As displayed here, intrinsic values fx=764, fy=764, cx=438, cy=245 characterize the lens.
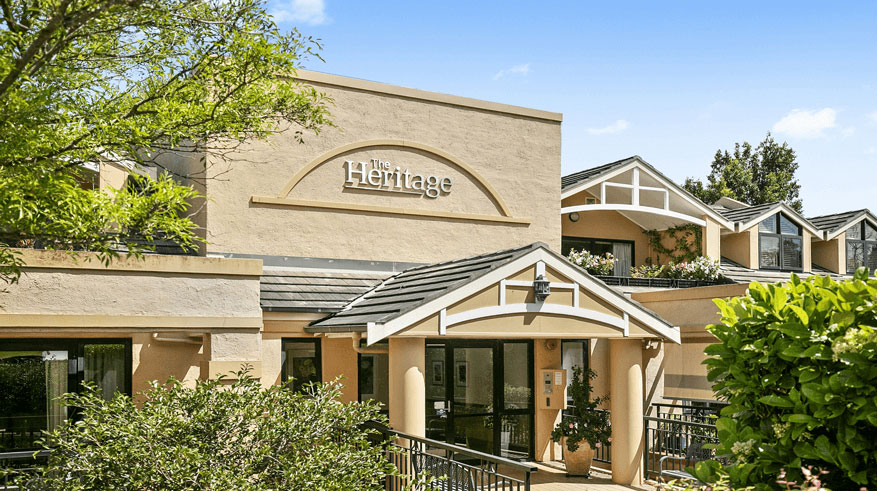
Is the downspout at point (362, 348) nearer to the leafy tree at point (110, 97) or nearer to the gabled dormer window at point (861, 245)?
the leafy tree at point (110, 97)

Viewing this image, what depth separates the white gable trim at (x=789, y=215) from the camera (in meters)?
23.0

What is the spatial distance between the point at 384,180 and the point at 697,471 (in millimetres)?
10819

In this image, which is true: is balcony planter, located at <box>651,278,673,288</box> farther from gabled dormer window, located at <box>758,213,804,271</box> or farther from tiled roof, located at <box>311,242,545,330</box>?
tiled roof, located at <box>311,242,545,330</box>

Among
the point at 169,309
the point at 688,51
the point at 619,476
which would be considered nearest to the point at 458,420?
the point at 619,476

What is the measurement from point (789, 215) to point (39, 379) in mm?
21594

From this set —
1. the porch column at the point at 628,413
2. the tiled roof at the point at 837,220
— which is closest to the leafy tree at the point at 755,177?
the tiled roof at the point at 837,220

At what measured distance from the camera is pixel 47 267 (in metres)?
10.3

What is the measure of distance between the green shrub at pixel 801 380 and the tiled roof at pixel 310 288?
337 inches

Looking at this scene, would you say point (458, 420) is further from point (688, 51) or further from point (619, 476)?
point (688, 51)

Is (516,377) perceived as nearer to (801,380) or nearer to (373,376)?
(373,376)

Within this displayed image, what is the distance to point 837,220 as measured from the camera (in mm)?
25859

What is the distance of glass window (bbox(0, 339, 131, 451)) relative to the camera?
37.3 feet

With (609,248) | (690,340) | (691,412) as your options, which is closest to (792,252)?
(609,248)

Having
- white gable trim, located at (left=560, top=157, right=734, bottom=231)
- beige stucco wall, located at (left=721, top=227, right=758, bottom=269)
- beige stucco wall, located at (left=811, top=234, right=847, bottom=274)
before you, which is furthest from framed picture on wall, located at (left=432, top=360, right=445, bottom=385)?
beige stucco wall, located at (left=811, top=234, right=847, bottom=274)
